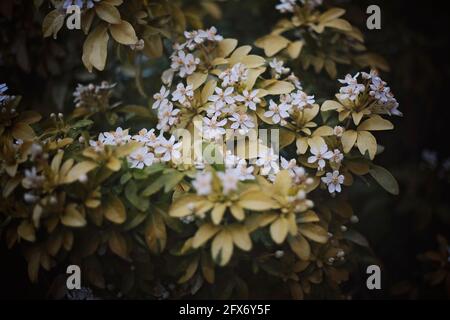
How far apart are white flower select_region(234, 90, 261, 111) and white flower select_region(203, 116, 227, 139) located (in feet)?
0.34

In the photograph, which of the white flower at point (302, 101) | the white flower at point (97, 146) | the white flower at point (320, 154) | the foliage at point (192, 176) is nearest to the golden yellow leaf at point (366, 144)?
the foliage at point (192, 176)

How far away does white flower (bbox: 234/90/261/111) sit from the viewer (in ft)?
5.29

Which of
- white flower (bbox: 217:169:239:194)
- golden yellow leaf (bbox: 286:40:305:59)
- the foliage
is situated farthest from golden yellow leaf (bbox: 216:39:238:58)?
white flower (bbox: 217:169:239:194)

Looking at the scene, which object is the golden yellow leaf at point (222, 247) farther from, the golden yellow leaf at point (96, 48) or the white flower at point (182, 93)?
the golden yellow leaf at point (96, 48)

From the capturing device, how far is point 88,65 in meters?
1.64

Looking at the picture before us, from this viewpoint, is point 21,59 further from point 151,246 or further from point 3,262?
point 151,246

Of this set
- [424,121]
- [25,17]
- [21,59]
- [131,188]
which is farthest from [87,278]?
[424,121]

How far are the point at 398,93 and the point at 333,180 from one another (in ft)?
4.91

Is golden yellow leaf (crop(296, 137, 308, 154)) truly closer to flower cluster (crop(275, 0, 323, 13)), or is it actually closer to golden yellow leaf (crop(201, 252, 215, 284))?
golden yellow leaf (crop(201, 252, 215, 284))

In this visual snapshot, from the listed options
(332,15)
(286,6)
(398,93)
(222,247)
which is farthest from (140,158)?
(398,93)

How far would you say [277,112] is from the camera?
1636mm

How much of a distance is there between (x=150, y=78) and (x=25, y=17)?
2.08 ft

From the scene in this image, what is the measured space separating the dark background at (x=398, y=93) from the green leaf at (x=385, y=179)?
2.21 feet

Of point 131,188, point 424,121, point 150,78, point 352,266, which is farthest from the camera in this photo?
point 424,121
